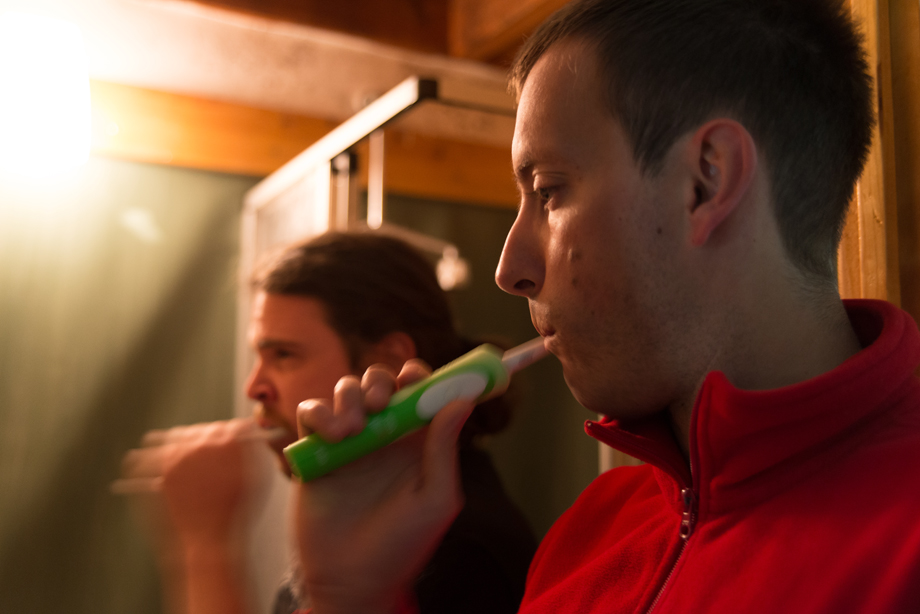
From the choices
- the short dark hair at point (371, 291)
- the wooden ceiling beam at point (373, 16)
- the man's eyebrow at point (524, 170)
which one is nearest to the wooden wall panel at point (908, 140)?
the man's eyebrow at point (524, 170)

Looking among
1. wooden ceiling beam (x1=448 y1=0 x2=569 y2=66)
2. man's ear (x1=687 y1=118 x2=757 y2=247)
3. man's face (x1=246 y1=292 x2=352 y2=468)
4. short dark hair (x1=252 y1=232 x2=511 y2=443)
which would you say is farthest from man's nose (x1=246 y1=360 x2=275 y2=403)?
wooden ceiling beam (x1=448 y1=0 x2=569 y2=66)

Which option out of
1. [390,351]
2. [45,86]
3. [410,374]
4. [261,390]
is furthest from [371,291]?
[45,86]

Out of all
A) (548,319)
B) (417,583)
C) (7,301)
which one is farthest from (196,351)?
(548,319)

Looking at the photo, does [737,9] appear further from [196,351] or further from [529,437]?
[529,437]

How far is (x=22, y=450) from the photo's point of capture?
5.70 feet

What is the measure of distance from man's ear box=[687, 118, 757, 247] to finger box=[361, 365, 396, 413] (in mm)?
261

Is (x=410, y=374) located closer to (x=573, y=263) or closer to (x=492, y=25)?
(x=573, y=263)

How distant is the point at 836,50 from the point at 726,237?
186 mm

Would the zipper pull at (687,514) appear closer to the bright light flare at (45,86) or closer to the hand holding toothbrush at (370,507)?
the hand holding toothbrush at (370,507)

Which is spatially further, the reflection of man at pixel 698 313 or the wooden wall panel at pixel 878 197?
the wooden wall panel at pixel 878 197

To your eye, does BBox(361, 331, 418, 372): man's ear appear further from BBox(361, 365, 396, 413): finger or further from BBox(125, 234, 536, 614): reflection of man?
BBox(361, 365, 396, 413): finger

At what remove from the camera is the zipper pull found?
52 cm

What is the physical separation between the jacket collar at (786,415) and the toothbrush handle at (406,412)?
0.17 m

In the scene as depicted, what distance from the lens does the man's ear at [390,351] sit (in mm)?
1137
